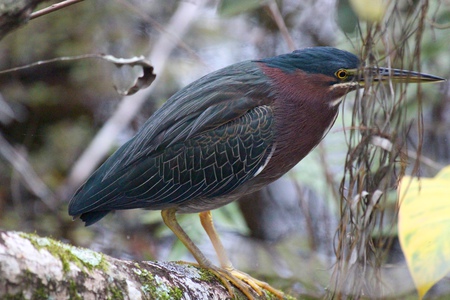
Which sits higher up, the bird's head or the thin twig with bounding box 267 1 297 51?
the thin twig with bounding box 267 1 297 51

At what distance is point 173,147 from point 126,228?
3132 mm

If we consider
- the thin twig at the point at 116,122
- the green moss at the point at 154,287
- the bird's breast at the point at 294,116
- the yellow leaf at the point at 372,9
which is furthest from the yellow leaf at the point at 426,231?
the thin twig at the point at 116,122

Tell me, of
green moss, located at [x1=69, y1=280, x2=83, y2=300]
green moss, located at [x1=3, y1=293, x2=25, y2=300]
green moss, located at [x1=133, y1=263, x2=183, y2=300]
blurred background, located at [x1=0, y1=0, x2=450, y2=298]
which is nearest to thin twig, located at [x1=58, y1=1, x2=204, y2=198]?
blurred background, located at [x1=0, y1=0, x2=450, y2=298]

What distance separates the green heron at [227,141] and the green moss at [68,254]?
0.87 meters

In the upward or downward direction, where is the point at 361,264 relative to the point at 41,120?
downward

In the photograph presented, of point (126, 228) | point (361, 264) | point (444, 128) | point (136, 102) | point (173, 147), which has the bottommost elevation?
point (126, 228)

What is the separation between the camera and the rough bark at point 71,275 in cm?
191

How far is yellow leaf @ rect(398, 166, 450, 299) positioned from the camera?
2662 millimetres

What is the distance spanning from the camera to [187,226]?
4.39 metres

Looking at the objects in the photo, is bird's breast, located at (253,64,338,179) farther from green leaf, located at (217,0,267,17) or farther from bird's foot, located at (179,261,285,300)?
bird's foot, located at (179,261,285,300)

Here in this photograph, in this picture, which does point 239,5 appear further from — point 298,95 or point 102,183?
point 102,183

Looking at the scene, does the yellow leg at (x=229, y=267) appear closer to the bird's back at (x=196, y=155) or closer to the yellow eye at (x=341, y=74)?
the bird's back at (x=196, y=155)

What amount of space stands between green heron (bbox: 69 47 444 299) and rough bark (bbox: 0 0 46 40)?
4.37 feet

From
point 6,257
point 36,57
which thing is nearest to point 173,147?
point 6,257
